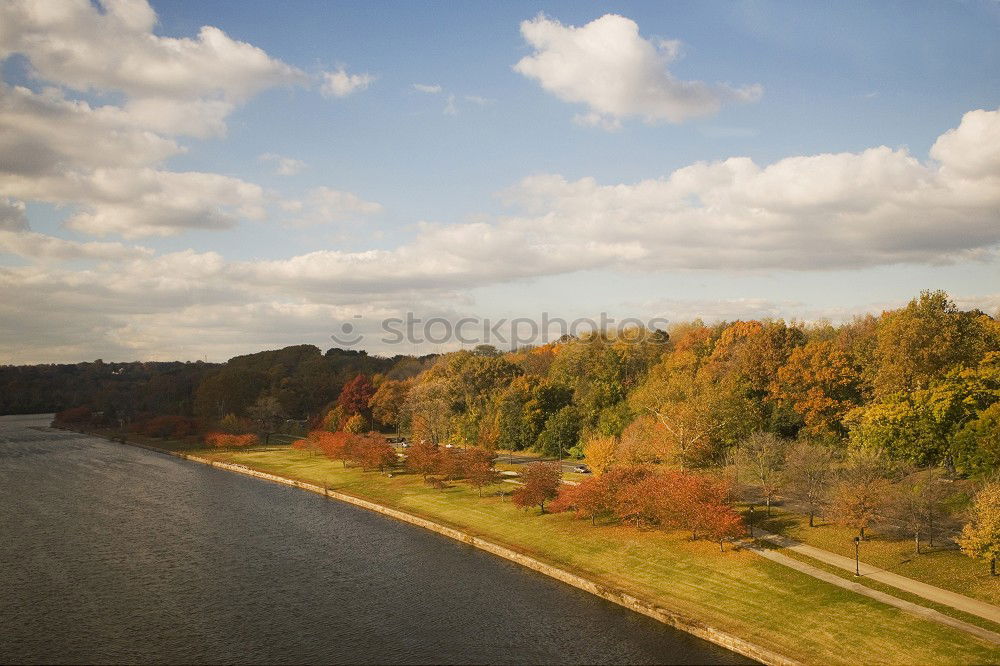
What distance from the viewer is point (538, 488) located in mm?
56344

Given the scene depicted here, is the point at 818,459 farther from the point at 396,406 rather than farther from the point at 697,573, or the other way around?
the point at 396,406

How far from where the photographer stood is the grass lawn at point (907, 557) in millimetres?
36094

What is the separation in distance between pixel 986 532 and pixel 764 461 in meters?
19.4

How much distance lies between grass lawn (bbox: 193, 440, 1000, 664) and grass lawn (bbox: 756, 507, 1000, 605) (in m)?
5.29

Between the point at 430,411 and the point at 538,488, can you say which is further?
the point at 430,411

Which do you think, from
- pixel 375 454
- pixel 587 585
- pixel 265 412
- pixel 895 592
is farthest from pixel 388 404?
pixel 895 592

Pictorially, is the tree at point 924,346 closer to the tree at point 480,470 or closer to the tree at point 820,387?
the tree at point 820,387

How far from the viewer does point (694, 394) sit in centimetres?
6844

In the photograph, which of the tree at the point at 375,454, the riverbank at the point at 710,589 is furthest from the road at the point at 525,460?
the riverbank at the point at 710,589

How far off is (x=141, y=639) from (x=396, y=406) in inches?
3228

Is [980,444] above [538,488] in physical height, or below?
above

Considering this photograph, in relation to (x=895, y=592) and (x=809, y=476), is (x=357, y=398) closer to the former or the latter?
(x=809, y=476)

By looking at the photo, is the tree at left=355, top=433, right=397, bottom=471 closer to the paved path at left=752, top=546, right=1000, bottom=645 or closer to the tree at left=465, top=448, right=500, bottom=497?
the tree at left=465, top=448, right=500, bottom=497

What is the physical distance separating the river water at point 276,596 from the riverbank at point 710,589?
143cm
